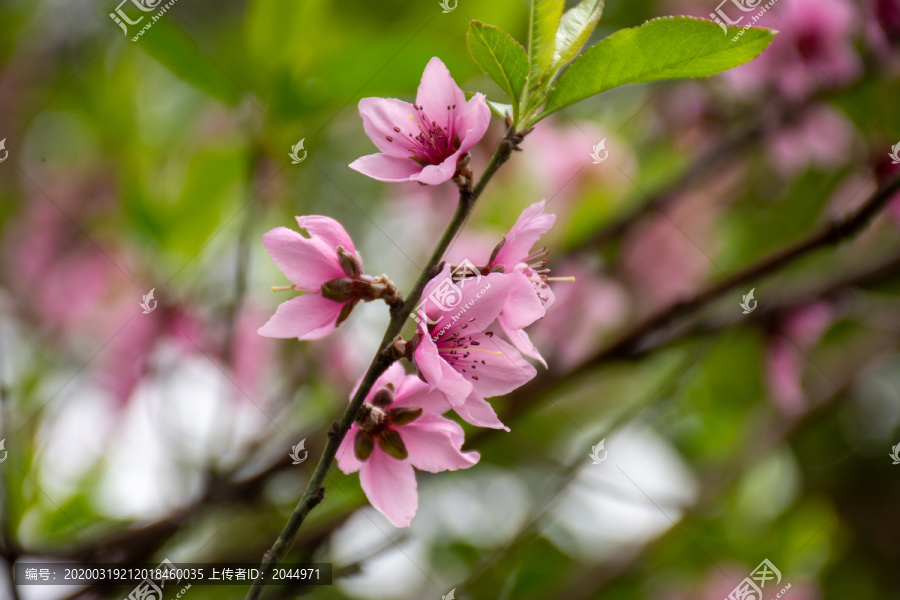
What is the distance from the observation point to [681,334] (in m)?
1.50

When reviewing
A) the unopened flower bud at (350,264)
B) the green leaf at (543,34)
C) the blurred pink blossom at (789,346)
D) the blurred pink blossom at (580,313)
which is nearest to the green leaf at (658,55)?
the green leaf at (543,34)

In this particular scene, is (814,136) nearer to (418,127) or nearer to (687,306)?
(687,306)

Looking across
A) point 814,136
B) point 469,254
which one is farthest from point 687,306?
point 814,136

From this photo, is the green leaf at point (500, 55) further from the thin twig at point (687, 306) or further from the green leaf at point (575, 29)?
the thin twig at point (687, 306)

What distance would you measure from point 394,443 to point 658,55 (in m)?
0.55

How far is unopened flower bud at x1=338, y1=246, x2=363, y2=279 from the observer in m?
0.82

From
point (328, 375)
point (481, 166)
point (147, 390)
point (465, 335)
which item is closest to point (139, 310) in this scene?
point (147, 390)

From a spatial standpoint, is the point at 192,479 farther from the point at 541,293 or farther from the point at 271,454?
the point at 541,293

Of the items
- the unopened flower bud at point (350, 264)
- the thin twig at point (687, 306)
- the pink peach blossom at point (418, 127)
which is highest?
the pink peach blossom at point (418, 127)

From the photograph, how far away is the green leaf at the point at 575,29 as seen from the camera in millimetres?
777

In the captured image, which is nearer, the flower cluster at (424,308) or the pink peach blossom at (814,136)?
the flower cluster at (424,308)

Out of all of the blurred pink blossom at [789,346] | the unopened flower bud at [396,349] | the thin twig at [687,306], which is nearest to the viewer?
the unopened flower bud at [396,349]

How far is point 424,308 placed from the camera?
740 mm

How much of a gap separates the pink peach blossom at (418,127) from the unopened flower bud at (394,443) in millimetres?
309
